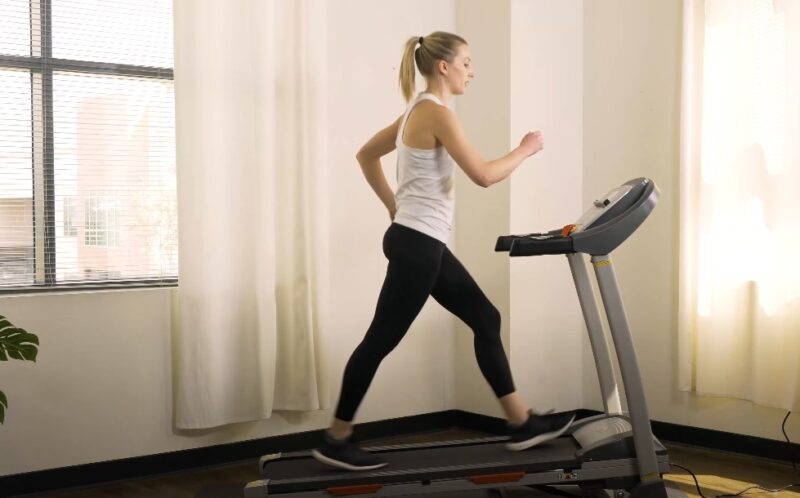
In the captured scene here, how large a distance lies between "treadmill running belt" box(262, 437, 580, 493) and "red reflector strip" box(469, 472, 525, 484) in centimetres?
1

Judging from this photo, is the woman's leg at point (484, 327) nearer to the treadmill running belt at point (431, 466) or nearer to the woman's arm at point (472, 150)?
the treadmill running belt at point (431, 466)

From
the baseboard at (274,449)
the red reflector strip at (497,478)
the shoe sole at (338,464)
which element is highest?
the shoe sole at (338,464)

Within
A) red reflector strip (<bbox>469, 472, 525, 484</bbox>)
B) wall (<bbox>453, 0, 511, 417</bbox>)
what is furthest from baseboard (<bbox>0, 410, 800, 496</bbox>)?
red reflector strip (<bbox>469, 472, 525, 484</bbox>)

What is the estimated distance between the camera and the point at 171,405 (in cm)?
334

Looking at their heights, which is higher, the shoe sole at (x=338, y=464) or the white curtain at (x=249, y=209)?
the white curtain at (x=249, y=209)

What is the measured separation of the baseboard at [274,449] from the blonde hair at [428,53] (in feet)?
5.29

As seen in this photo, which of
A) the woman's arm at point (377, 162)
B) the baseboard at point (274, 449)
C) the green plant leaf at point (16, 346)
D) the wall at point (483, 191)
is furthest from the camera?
the wall at point (483, 191)

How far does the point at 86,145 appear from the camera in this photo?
3186mm

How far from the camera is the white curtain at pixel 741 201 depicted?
3.31m

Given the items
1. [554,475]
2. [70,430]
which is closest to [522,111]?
[554,475]

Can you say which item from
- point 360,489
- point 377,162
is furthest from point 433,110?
point 360,489

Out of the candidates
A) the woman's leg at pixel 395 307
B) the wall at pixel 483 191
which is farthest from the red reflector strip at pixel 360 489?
the wall at pixel 483 191

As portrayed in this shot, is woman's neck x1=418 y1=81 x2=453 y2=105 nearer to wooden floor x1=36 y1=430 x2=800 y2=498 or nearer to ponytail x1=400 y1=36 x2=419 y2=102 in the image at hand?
ponytail x1=400 y1=36 x2=419 y2=102

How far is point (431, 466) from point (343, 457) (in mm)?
269
